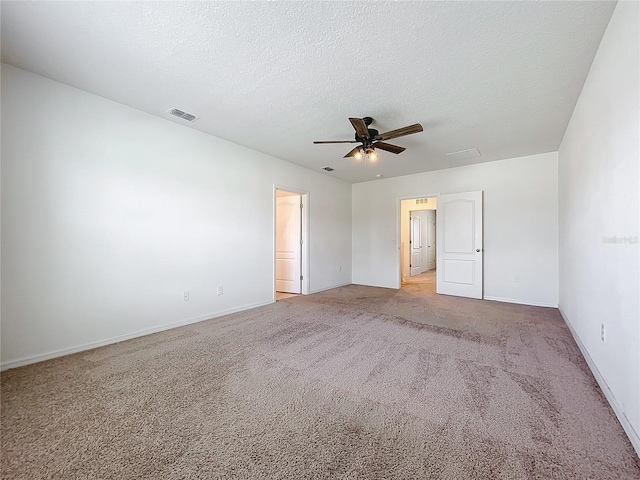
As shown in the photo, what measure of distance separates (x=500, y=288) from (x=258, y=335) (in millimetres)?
4508

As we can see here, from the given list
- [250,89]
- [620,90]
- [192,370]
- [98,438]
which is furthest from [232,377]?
[620,90]

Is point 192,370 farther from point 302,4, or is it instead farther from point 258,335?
point 302,4

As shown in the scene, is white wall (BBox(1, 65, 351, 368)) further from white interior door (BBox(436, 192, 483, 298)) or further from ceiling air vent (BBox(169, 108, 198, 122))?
white interior door (BBox(436, 192, 483, 298))

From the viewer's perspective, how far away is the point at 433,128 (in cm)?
350

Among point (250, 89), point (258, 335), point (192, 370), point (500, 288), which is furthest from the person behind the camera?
point (500, 288)

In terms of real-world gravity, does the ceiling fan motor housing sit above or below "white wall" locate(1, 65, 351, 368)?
above

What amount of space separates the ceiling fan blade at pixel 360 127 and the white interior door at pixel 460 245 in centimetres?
322

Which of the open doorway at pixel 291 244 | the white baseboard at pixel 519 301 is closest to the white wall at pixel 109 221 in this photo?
the open doorway at pixel 291 244

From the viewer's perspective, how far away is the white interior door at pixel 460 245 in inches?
202

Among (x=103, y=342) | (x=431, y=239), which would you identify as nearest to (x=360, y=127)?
(x=103, y=342)

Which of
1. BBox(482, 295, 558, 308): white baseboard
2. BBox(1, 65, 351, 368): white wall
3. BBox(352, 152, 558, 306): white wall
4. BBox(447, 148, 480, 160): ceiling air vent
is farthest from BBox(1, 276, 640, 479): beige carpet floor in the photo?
BBox(447, 148, 480, 160): ceiling air vent

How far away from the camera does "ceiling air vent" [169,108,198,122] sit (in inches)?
122

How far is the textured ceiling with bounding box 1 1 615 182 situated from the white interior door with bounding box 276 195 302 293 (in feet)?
7.59

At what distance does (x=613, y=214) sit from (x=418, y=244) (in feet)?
23.9
